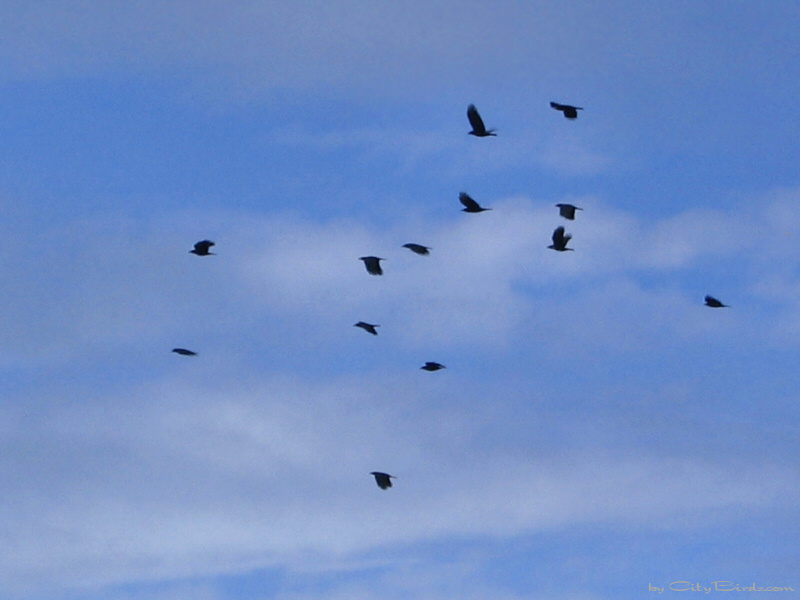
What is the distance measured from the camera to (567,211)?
155250 millimetres

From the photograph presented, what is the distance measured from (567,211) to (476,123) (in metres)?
9.67

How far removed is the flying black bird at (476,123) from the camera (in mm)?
148500

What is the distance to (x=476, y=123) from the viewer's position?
149375 mm

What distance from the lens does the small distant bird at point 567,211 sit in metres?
155

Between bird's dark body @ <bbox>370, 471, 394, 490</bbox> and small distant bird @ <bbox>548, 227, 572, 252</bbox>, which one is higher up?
small distant bird @ <bbox>548, 227, 572, 252</bbox>

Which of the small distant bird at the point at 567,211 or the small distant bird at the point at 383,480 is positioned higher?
the small distant bird at the point at 567,211

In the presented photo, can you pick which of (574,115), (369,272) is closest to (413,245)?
(369,272)

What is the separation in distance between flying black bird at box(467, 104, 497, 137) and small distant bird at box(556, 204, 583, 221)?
8.03 metres

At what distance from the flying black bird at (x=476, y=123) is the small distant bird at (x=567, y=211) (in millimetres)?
8029

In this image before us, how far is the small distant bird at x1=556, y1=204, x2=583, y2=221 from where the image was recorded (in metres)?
155

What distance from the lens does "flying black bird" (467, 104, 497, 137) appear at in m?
148

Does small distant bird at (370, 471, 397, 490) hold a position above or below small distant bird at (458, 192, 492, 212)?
below

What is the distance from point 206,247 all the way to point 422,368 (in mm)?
15378

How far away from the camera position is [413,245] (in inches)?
5955
